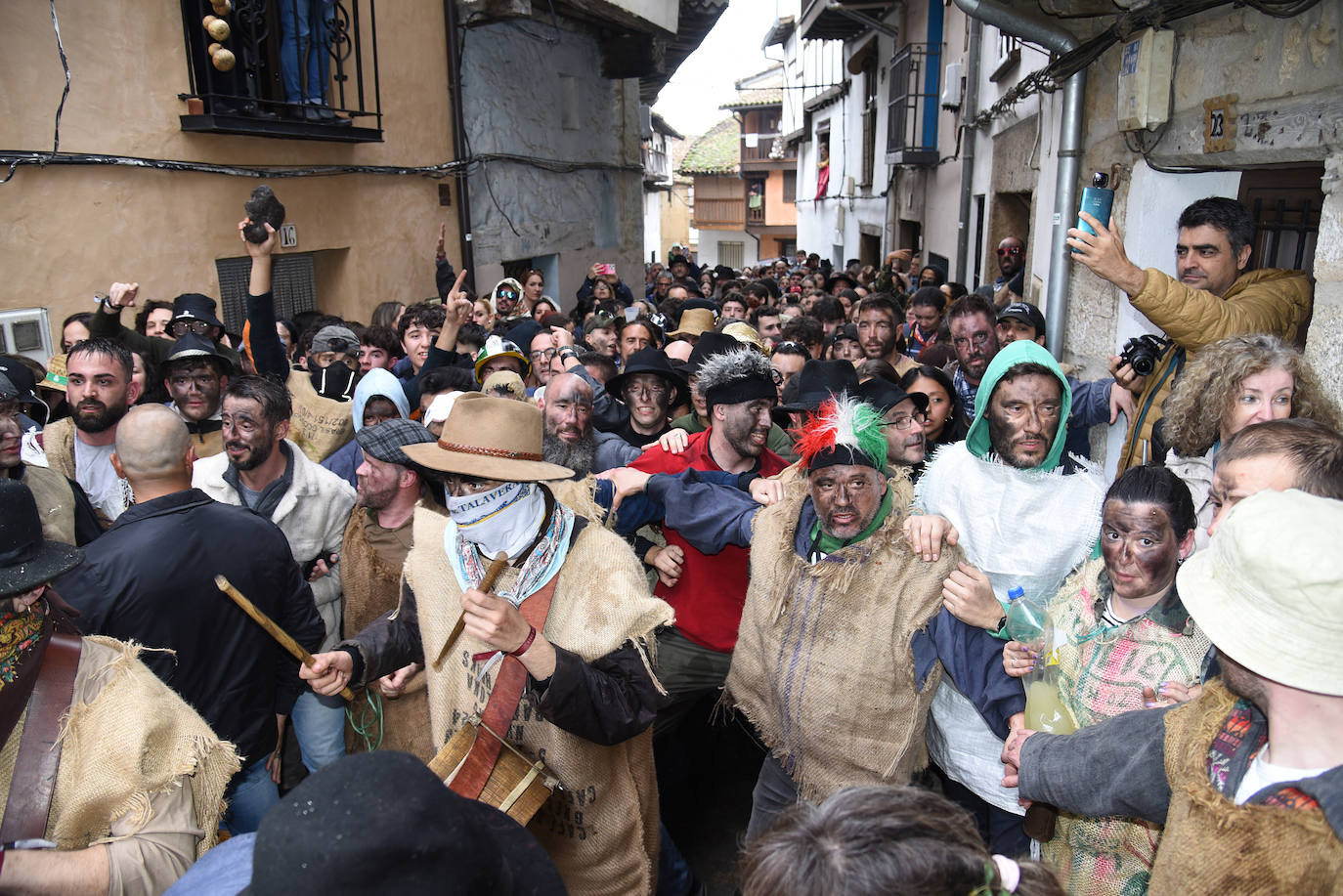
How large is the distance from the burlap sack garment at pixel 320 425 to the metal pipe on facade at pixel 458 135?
20.0 ft

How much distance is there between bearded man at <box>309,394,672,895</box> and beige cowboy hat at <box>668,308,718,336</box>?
501 centimetres

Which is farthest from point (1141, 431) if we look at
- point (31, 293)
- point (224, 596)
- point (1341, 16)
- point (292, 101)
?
point (292, 101)

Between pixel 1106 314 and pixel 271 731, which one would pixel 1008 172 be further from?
pixel 271 731

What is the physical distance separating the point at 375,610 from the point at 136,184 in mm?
5281

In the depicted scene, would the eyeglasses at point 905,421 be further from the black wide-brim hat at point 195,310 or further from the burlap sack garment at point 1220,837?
the black wide-brim hat at point 195,310

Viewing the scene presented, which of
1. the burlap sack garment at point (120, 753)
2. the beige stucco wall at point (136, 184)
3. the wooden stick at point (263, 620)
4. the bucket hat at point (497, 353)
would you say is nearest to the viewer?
the burlap sack garment at point (120, 753)

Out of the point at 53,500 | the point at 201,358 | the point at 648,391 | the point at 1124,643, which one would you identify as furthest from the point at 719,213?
the point at 1124,643

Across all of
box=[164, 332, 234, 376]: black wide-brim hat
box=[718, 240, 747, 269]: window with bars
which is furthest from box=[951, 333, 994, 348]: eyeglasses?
box=[718, 240, 747, 269]: window with bars

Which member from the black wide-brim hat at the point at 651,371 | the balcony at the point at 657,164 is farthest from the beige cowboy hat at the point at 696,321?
the balcony at the point at 657,164

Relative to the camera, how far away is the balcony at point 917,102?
44.5 feet

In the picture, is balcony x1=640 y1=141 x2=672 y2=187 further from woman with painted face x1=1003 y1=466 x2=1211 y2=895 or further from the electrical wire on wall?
woman with painted face x1=1003 y1=466 x2=1211 y2=895

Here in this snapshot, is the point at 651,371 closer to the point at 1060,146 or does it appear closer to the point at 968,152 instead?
the point at 1060,146

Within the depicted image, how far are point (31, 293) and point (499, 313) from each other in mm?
4230

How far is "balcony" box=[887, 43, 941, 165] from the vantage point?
13562 millimetres
